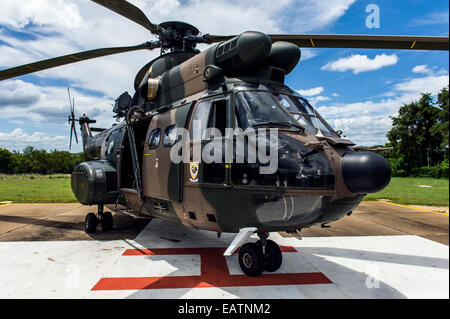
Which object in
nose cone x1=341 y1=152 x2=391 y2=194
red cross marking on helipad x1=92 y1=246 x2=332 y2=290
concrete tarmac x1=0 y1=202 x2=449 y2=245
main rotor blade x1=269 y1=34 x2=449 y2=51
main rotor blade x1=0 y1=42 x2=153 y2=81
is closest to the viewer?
nose cone x1=341 y1=152 x2=391 y2=194

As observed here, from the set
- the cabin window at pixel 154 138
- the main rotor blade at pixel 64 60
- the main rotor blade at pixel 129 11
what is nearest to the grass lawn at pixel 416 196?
the cabin window at pixel 154 138

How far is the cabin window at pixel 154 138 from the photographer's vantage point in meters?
5.51

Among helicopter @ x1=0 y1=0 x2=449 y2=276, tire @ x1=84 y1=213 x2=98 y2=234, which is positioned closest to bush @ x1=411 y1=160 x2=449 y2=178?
helicopter @ x1=0 y1=0 x2=449 y2=276

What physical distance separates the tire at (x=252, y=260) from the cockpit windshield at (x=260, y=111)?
1827 mm

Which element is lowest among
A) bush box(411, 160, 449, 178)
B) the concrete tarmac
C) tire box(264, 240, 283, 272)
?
the concrete tarmac

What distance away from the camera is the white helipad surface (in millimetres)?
3895

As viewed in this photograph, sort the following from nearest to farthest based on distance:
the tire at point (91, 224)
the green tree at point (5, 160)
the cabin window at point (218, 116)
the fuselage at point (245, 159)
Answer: the fuselage at point (245, 159) → the cabin window at point (218, 116) → the tire at point (91, 224) → the green tree at point (5, 160)

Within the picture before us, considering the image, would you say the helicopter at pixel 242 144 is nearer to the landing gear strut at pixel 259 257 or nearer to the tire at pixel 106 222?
the landing gear strut at pixel 259 257

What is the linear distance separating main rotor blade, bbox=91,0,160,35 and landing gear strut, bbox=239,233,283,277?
4448 millimetres

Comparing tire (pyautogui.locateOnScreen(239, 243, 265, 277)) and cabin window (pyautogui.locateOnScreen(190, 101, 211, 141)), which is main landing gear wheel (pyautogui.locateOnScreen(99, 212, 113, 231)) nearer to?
cabin window (pyautogui.locateOnScreen(190, 101, 211, 141))

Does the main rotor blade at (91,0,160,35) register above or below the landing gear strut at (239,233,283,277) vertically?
above

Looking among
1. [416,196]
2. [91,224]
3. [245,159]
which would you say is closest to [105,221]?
[91,224]
